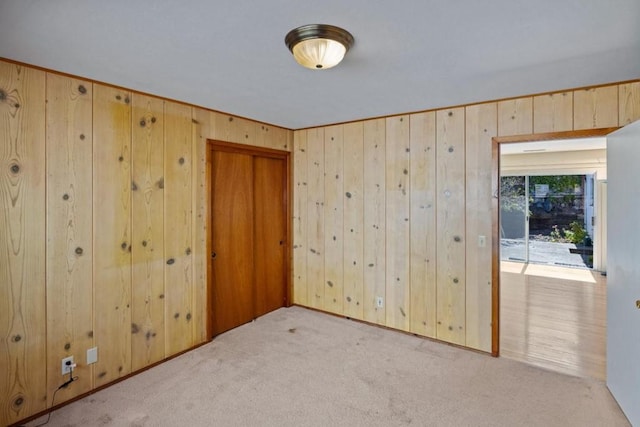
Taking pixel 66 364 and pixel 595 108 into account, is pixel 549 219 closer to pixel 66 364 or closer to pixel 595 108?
pixel 595 108

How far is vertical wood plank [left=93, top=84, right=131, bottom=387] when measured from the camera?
2.59 m

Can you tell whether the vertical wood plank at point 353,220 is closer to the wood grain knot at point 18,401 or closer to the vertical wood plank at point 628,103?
the vertical wood plank at point 628,103

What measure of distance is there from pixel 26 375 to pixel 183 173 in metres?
1.92

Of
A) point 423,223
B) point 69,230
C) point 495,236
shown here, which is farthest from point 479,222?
point 69,230

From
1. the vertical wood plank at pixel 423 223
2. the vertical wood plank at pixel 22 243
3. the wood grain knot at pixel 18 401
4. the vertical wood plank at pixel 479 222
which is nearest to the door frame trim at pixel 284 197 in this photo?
the vertical wood plank at pixel 22 243

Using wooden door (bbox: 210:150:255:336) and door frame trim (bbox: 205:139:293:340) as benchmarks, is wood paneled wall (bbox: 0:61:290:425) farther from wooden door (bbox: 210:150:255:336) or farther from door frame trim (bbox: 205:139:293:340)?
wooden door (bbox: 210:150:255:336)

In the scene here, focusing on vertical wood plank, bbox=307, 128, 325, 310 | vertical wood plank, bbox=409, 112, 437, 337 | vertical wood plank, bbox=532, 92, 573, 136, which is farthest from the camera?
vertical wood plank, bbox=307, 128, 325, 310

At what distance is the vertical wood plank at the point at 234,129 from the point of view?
11.5 ft

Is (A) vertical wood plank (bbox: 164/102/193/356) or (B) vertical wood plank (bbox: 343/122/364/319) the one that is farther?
(B) vertical wood plank (bbox: 343/122/364/319)

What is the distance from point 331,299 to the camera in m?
Result: 4.25

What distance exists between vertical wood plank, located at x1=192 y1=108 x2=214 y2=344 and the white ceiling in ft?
1.37

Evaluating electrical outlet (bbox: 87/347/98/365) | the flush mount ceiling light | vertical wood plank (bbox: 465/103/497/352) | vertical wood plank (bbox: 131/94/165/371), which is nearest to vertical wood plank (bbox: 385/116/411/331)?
vertical wood plank (bbox: 465/103/497/352)

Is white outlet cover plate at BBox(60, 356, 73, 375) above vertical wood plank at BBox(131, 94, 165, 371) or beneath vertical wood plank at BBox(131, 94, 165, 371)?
beneath

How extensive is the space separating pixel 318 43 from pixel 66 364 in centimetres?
286
